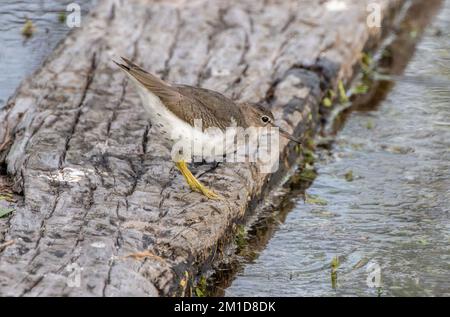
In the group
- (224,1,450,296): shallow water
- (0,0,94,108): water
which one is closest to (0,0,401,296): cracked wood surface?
(224,1,450,296): shallow water

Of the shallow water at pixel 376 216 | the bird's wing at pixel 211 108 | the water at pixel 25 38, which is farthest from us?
the water at pixel 25 38

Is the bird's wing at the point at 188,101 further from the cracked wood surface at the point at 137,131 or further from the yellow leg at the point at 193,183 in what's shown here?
the cracked wood surface at the point at 137,131

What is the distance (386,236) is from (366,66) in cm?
444

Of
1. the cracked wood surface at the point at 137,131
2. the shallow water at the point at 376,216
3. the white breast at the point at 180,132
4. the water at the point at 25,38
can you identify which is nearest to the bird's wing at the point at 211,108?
the white breast at the point at 180,132

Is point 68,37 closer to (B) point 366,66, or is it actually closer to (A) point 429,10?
(B) point 366,66

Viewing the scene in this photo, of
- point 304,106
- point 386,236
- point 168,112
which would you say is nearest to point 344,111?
point 304,106

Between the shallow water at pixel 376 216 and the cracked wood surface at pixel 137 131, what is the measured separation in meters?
0.44

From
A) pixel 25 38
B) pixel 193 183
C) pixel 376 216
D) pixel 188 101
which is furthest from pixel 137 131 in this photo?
pixel 25 38

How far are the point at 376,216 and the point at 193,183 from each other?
173 cm

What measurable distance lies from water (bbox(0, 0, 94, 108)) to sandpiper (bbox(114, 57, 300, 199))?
2.86 metres

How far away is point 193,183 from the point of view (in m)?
6.59

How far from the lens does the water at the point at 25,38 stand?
9.79 meters

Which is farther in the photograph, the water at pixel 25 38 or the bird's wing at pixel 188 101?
the water at pixel 25 38

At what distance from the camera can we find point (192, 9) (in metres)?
9.68
